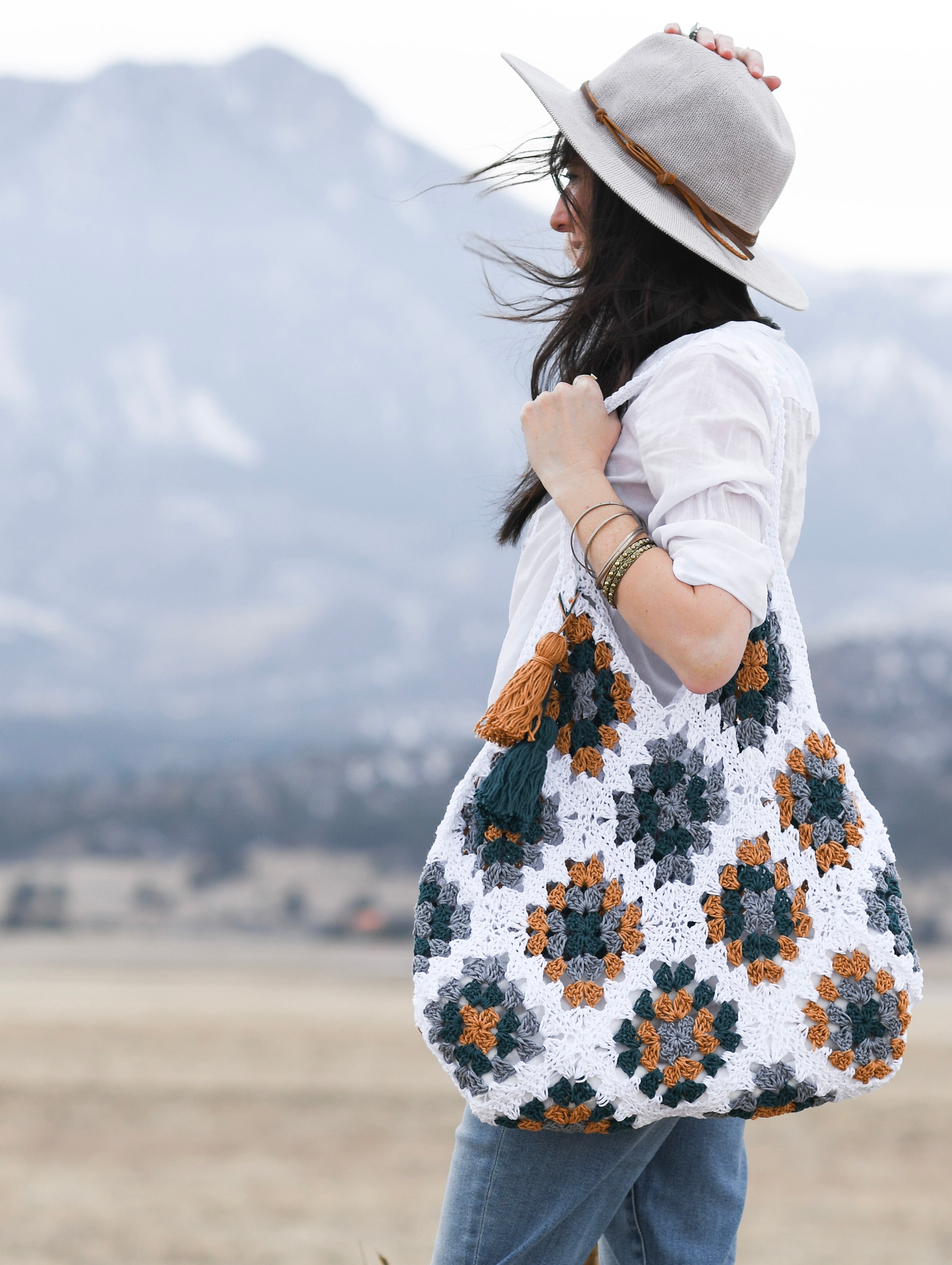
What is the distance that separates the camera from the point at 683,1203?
46.8 inches

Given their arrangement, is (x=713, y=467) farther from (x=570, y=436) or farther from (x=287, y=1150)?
(x=287, y=1150)

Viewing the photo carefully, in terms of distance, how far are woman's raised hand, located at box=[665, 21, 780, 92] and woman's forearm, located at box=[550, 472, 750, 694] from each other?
43cm

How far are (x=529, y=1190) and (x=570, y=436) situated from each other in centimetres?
59

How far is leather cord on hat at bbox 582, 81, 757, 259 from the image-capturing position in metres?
1.05

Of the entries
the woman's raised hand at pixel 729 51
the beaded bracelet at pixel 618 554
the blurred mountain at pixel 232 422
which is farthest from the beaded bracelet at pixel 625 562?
the blurred mountain at pixel 232 422

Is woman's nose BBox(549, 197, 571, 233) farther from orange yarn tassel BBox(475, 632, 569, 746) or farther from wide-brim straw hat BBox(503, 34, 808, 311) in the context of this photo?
orange yarn tassel BBox(475, 632, 569, 746)

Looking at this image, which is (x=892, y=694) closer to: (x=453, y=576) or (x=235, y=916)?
(x=235, y=916)

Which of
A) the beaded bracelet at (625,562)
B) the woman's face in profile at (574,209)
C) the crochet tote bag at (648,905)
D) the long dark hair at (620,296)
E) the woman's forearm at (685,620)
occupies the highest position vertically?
the woman's face in profile at (574,209)

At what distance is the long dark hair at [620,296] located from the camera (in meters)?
1.06

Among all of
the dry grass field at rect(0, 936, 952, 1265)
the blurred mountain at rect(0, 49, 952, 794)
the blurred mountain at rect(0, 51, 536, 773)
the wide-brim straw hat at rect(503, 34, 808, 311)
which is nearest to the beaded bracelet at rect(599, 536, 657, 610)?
the wide-brim straw hat at rect(503, 34, 808, 311)

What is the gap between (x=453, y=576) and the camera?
4347 centimetres

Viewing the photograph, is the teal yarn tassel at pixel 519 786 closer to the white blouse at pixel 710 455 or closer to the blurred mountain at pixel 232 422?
the white blouse at pixel 710 455

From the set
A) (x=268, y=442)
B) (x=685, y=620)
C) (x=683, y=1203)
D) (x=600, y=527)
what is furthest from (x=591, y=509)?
(x=268, y=442)

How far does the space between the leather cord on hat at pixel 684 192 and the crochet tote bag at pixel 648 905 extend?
0.14 metres
